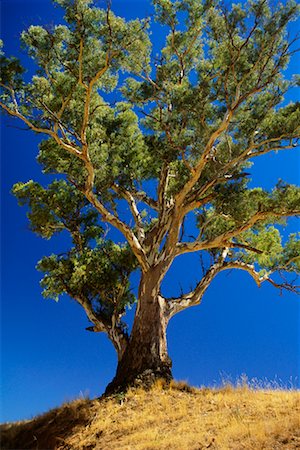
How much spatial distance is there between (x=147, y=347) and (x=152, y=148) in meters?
5.93

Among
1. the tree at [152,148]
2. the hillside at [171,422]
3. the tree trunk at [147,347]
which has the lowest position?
the hillside at [171,422]

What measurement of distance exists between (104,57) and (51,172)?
363 centimetres

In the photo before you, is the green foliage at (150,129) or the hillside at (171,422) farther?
the green foliage at (150,129)

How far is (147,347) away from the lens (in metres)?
11.8

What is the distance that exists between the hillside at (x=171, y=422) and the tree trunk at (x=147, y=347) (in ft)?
1.42

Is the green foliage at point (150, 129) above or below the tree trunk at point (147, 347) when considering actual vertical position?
above

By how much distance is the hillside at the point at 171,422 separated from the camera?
22.4 ft

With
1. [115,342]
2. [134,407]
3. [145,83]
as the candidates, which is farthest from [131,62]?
[134,407]

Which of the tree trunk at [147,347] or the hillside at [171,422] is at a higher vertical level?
the tree trunk at [147,347]

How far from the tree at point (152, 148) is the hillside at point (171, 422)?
3.57ft

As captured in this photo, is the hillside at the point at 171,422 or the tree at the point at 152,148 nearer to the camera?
the hillside at the point at 171,422

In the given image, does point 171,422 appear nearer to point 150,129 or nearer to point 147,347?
point 147,347

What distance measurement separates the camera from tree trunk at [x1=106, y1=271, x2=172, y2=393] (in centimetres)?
1141

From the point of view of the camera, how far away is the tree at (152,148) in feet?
37.7
